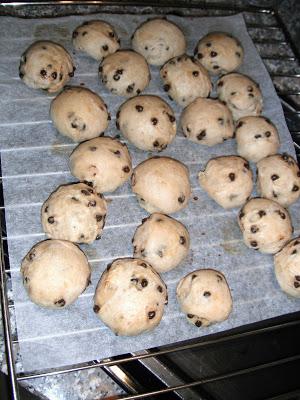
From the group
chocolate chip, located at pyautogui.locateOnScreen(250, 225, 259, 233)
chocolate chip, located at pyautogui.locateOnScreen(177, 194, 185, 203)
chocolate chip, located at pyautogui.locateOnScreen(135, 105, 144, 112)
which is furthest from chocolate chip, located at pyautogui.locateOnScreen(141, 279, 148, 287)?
chocolate chip, located at pyautogui.locateOnScreen(135, 105, 144, 112)

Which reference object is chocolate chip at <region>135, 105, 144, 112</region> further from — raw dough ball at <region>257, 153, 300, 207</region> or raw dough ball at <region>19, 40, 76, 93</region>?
raw dough ball at <region>257, 153, 300, 207</region>

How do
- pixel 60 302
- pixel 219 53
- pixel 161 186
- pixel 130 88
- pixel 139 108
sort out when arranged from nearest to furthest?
pixel 60 302 → pixel 161 186 → pixel 139 108 → pixel 130 88 → pixel 219 53

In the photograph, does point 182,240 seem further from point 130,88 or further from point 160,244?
point 130,88

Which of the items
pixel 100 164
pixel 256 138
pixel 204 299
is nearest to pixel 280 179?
pixel 256 138

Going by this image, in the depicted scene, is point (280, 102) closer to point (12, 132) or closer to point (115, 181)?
point (115, 181)

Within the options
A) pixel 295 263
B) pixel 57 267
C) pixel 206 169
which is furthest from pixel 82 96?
pixel 295 263
